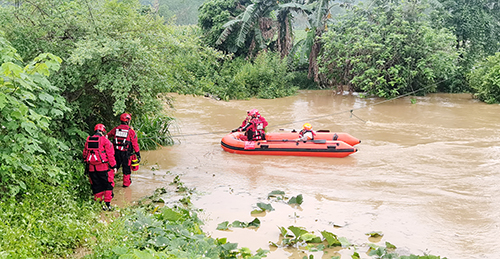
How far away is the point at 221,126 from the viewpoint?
48.6ft

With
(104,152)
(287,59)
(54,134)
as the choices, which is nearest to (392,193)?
(104,152)

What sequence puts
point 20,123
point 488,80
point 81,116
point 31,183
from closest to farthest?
1. point 20,123
2. point 31,183
3. point 81,116
4. point 488,80

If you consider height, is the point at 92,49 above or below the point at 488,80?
above

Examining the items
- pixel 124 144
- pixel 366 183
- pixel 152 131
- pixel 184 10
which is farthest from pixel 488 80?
pixel 184 10

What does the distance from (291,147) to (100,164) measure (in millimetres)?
5588

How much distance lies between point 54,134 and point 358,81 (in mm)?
15917

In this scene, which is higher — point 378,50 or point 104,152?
point 378,50

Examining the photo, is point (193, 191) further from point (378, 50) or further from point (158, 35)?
point (378, 50)

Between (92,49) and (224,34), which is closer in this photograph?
(92,49)

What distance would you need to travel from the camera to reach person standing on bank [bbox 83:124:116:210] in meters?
6.52

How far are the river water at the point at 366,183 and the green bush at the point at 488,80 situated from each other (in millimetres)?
3281

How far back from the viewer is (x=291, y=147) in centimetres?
1098

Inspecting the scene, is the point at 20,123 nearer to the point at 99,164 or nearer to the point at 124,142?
the point at 99,164

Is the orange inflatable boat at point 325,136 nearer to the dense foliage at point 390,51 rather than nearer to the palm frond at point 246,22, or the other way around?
the dense foliage at point 390,51
